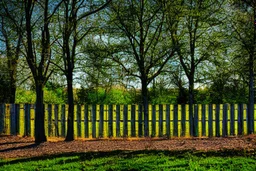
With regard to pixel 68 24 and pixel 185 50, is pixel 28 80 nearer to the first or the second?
pixel 68 24

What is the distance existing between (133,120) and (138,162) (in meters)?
7.16

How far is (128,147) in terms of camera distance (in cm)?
1191

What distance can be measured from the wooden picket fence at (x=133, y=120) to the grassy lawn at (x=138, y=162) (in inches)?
213

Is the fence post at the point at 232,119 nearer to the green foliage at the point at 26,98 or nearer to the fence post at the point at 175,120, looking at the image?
the fence post at the point at 175,120

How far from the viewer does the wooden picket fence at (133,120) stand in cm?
1589

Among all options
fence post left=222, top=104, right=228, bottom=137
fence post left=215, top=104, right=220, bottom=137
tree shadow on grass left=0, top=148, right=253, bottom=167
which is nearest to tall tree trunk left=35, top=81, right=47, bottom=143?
tree shadow on grass left=0, top=148, right=253, bottom=167

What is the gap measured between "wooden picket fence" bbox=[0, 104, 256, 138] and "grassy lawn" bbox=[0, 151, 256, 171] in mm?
5407

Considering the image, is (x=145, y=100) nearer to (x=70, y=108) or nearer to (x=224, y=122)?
(x=70, y=108)

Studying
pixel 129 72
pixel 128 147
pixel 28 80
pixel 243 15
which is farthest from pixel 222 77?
pixel 28 80

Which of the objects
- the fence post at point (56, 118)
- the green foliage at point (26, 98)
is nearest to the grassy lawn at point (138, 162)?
the fence post at point (56, 118)

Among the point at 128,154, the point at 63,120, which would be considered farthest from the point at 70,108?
the point at 128,154

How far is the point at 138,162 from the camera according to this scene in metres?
8.95

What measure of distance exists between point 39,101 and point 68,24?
3151 millimetres

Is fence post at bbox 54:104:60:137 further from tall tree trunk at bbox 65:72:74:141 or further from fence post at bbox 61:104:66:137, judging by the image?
tall tree trunk at bbox 65:72:74:141
